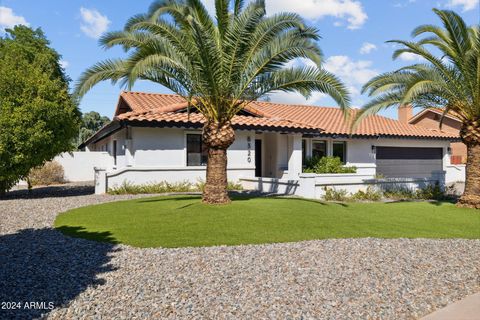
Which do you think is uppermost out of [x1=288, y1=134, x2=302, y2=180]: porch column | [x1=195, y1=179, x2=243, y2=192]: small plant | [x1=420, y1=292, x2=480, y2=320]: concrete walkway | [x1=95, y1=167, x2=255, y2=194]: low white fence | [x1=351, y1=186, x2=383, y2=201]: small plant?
[x1=288, y1=134, x2=302, y2=180]: porch column

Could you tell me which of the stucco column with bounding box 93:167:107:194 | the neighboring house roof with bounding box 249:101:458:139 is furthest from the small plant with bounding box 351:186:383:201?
the stucco column with bounding box 93:167:107:194

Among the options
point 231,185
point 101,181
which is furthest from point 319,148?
point 101,181

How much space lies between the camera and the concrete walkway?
4954mm

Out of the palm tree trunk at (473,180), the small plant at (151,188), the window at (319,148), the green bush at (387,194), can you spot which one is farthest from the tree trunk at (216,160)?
the window at (319,148)

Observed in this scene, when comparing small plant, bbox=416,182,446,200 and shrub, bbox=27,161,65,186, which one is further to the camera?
shrub, bbox=27,161,65,186

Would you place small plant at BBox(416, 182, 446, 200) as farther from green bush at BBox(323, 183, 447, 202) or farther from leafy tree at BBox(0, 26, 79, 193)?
leafy tree at BBox(0, 26, 79, 193)

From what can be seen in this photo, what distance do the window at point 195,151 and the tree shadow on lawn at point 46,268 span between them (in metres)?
9.96

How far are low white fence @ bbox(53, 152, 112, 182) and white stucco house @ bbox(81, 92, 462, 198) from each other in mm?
3210

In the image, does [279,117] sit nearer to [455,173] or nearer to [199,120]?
[199,120]

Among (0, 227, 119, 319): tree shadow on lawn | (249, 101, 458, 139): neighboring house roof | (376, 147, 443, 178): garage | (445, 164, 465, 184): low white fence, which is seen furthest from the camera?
(445, 164, 465, 184): low white fence

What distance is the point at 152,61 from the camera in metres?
11.2

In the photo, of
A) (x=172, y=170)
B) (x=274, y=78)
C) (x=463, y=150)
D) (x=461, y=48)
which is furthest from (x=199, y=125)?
(x=463, y=150)

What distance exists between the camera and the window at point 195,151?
62.1 ft

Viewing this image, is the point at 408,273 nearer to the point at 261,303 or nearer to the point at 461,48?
the point at 261,303
